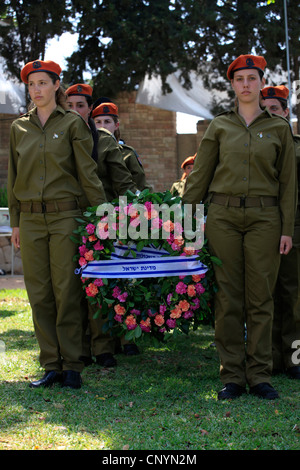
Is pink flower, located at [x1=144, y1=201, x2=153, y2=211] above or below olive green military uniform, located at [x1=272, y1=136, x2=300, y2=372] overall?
above

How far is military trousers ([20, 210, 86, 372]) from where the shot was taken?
433cm

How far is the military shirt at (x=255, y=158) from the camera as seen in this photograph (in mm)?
4059

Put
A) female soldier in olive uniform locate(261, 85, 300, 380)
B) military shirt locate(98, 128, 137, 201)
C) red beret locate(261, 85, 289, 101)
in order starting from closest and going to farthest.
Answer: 1. female soldier in olive uniform locate(261, 85, 300, 380)
2. red beret locate(261, 85, 289, 101)
3. military shirt locate(98, 128, 137, 201)

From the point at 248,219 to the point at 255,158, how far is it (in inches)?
15.9

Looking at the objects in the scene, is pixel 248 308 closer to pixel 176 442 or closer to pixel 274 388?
pixel 274 388

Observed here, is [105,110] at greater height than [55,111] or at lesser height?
greater

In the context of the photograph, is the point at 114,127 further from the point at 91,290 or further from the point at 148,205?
the point at 91,290

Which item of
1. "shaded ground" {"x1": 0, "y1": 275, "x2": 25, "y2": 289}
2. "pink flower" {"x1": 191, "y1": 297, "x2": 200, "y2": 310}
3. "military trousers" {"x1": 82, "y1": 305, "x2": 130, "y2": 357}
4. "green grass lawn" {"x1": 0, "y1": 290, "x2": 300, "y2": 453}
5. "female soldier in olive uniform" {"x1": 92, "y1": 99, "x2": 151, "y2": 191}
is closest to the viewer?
"green grass lawn" {"x1": 0, "y1": 290, "x2": 300, "y2": 453}

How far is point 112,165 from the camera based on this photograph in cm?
540

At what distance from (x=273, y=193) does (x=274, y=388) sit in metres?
1.39

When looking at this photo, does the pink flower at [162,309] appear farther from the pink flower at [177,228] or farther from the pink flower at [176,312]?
the pink flower at [177,228]

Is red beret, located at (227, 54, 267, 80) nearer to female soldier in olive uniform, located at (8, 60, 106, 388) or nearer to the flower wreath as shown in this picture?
the flower wreath

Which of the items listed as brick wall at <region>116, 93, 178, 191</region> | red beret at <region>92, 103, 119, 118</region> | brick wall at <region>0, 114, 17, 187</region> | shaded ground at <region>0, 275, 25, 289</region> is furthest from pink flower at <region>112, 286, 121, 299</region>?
brick wall at <region>0, 114, 17, 187</region>

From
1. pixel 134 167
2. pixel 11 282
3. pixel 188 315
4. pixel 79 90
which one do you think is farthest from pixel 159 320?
pixel 11 282
